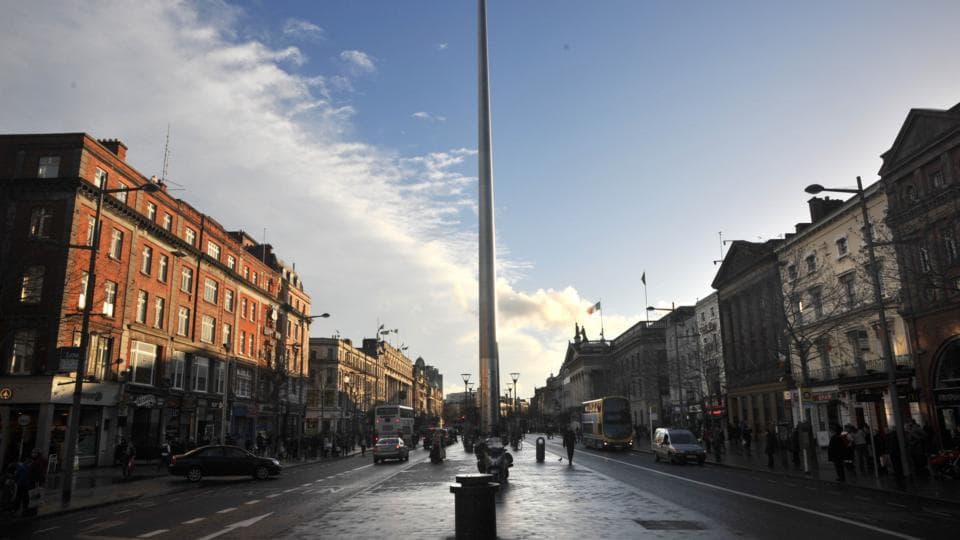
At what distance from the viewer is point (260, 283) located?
210 feet

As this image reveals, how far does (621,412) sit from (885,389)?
62.0ft

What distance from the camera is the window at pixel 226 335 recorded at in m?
54.1

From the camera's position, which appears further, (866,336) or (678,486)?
(866,336)

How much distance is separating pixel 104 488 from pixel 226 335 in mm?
30767

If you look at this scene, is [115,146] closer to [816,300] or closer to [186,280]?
[186,280]

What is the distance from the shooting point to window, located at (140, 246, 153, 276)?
136 ft

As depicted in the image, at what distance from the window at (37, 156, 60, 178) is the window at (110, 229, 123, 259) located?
4.50 meters

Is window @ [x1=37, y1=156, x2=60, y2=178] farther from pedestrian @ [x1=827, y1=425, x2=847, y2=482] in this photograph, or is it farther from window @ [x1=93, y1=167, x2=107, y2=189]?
pedestrian @ [x1=827, y1=425, x2=847, y2=482]

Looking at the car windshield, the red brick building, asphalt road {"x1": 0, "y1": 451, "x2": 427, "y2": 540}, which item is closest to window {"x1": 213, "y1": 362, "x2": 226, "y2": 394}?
the red brick building

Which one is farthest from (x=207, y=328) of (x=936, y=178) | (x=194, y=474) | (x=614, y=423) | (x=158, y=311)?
(x=936, y=178)

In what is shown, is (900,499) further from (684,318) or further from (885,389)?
(684,318)

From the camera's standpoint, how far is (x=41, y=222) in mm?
34875

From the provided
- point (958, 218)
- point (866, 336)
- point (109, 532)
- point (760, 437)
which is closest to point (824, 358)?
point (866, 336)

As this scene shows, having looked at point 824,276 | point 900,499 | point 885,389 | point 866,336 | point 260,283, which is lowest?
point 900,499
